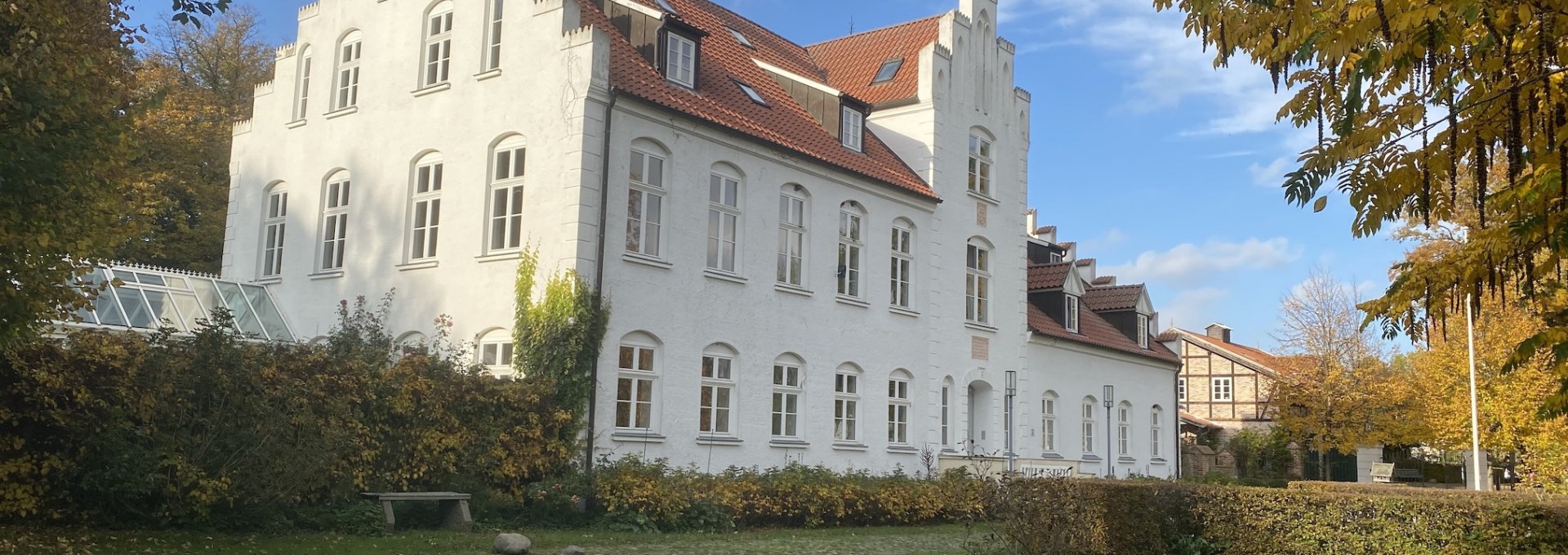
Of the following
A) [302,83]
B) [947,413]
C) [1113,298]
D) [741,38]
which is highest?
[741,38]

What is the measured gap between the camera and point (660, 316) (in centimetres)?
2047

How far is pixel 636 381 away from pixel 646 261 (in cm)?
200

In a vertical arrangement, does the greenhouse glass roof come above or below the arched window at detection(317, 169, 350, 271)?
below

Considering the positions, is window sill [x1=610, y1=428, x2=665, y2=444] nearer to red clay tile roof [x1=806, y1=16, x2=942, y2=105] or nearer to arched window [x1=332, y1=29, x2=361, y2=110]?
arched window [x1=332, y1=29, x2=361, y2=110]

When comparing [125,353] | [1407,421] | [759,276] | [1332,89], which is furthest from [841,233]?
[1407,421]

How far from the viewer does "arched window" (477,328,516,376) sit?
19828 millimetres

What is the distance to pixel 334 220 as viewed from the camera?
2323 cm

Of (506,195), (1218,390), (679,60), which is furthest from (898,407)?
(1218,390)

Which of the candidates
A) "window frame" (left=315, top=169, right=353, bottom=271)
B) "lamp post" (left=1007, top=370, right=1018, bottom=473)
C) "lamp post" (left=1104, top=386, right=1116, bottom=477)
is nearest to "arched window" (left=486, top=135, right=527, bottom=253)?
"window frame" (left=315, top=169, right=353, bottom=271)

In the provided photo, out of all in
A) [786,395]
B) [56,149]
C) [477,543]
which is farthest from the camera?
[786,395]

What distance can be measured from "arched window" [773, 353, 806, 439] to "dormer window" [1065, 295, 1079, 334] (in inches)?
495

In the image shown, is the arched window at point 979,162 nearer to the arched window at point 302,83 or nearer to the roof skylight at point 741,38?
the roof skylight at point 741,38

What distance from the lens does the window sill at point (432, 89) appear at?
21.7m

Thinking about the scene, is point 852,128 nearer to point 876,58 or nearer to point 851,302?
point 851,302
